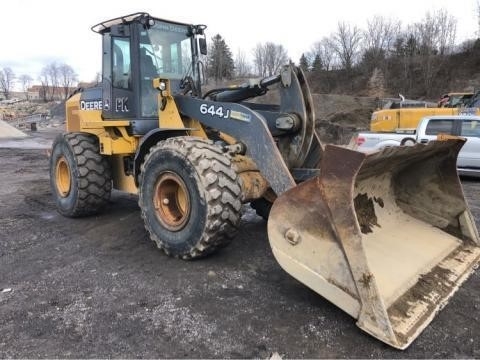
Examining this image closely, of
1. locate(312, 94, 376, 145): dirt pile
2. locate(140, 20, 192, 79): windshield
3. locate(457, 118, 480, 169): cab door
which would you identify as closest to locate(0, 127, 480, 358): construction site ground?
locate(140, 20, 192, 79): windshield

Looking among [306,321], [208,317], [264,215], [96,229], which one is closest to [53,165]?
[96,229]

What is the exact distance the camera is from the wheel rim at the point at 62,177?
664 cm

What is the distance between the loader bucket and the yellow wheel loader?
11 mm

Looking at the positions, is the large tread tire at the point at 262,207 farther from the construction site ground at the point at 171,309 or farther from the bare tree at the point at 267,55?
the bare tree at the point at 267,55

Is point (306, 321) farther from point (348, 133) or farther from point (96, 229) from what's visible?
point (348, 133)

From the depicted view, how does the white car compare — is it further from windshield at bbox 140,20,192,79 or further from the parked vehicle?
windshield at bbox 140,20,192,79

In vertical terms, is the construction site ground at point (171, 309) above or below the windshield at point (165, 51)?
below

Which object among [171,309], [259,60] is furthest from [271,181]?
[259,60]

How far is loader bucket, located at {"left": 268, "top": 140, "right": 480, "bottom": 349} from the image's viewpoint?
315cm

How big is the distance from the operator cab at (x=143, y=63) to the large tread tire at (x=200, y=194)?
126 cm

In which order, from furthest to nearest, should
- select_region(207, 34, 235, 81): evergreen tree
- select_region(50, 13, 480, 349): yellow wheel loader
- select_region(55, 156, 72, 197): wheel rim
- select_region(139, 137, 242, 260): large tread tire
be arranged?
select_region(207, 34, 235, 81): evergreen tree
select_region(55, 156, 72, 197): wheel rim
select_region(139, 137, 242, 260): large tread tire
select_region(50, 13, 480, 349): yellow wheel loader

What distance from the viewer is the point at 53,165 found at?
6777 millimetres

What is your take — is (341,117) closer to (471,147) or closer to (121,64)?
(471,147)

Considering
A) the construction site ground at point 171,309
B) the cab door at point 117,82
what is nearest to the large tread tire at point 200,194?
the construction site ground at point 171,309
